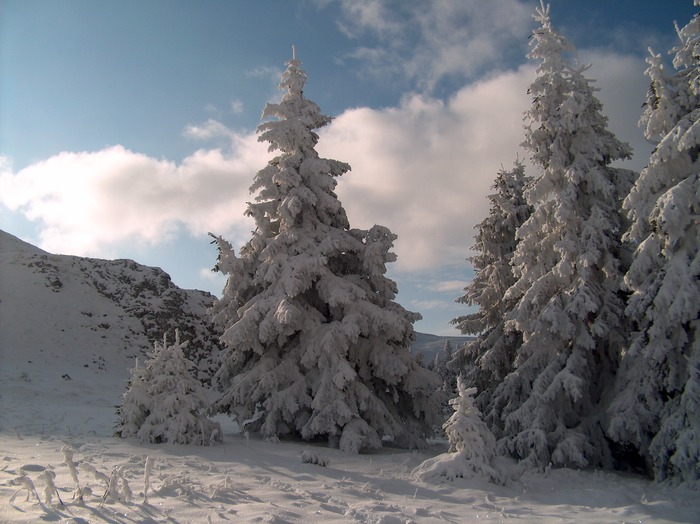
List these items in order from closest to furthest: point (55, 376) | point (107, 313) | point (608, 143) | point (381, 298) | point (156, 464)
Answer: point (156, 464)
point (608, 143)
point (381, 298)
point (55, 376)
point (107, 313)

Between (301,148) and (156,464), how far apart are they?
10943 millimetres

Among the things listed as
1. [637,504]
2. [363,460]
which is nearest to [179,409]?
[363,460]

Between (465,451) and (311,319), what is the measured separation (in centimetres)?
672

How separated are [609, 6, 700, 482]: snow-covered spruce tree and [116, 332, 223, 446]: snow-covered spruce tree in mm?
10284

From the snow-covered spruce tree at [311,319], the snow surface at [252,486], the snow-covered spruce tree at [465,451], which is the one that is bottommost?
the snow surface at [252,486]

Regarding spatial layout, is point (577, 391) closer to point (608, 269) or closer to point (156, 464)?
point (608, 269)

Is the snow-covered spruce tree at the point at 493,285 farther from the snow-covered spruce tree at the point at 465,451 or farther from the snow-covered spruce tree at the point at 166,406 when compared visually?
the snow-covered spruce tree at the point at 166,406

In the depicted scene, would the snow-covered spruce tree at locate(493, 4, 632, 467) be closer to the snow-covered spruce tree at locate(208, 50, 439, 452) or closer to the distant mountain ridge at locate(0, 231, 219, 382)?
the snow-covered spruce tree at locate(208, 50, 439, 452)

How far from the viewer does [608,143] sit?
1545 cm

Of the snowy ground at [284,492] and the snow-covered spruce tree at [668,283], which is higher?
the snow-covered spruce tree at [668,283]

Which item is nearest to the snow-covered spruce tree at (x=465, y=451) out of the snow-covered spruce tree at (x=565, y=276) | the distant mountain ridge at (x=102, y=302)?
the snow-covered spruce tree at (x=565, y=276)

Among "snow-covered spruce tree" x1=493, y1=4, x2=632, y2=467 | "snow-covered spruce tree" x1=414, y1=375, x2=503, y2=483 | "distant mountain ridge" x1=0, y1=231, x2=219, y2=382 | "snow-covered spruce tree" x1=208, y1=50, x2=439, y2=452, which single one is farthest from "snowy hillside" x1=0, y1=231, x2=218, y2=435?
"snow-covered spruce tree" x1=493, y1=4, x2=632, y2=467

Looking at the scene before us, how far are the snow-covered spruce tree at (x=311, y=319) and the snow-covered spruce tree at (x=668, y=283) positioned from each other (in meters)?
5.96

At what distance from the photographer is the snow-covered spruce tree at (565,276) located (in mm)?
13672
